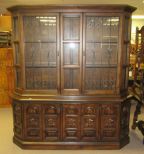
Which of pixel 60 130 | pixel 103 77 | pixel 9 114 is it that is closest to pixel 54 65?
pixel 103 77

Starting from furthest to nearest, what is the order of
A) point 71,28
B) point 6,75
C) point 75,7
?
point 6,75, point 71,28, point 75,7

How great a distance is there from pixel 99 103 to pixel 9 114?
2.54m

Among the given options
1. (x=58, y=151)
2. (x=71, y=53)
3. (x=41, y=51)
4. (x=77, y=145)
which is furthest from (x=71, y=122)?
(x=41, y=51)

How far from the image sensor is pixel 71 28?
3186 mm

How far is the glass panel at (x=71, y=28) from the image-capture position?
3.15 meters

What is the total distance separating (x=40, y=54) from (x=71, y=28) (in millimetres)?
599

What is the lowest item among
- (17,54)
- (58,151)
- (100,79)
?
(58,151)

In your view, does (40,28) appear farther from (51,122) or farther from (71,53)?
(51,122)

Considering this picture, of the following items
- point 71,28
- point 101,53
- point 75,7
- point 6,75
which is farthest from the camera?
point 6,75

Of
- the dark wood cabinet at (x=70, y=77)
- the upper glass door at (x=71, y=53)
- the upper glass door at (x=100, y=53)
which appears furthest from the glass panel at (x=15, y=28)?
the upper glass door at (x=100, y=53)

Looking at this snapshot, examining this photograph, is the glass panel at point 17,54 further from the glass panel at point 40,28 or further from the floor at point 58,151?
the floor at point 58,151

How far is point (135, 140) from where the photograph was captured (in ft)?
12.3

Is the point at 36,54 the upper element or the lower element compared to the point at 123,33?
lower

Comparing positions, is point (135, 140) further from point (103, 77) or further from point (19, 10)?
point (19, 10)
